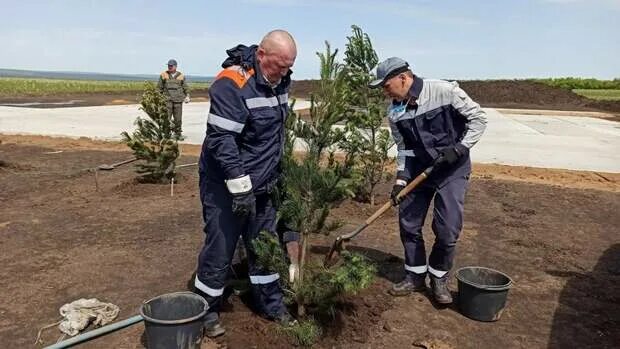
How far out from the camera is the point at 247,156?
12.6ft

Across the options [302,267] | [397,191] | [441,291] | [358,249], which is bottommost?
[358,249]

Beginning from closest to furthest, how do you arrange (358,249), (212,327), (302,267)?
(212,327)
(302,267)
(358,249)

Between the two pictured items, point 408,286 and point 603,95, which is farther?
point 603,95

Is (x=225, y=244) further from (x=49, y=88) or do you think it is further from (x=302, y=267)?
(x=49, y=88)

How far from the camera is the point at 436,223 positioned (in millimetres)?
4629

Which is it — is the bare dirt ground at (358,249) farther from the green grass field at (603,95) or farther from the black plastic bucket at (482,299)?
the green grass field at (603,95)

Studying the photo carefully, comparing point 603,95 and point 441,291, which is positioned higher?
point 603,95

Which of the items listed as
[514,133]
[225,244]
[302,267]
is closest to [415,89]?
[302,267]

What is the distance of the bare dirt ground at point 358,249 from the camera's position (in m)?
4.20

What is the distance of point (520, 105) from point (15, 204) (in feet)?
113

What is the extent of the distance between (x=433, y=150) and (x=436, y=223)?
0.63 meters

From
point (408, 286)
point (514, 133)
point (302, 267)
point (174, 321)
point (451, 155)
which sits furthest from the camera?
point (514, 133)

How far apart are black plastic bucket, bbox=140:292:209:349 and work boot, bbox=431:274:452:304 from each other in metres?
2.10

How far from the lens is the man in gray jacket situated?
175 inches
